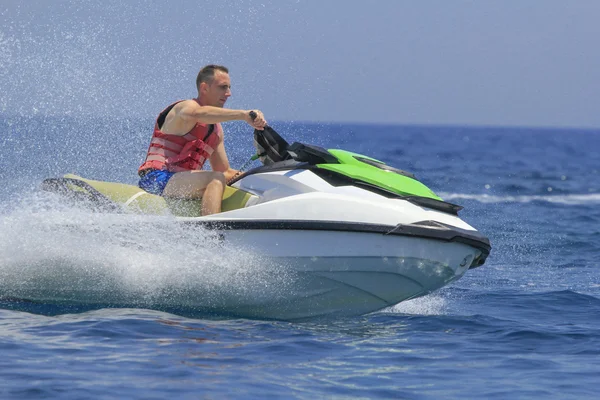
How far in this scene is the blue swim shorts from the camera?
20.0 feet

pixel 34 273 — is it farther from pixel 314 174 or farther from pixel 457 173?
pixel 457 173

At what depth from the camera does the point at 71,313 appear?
580 centimetres

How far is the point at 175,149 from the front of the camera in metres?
6.25

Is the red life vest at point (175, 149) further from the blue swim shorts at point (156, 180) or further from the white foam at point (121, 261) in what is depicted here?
the white foam at point (121, 261)

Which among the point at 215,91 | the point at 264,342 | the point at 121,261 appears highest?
the point at 215,91

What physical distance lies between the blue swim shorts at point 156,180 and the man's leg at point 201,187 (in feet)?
0.21

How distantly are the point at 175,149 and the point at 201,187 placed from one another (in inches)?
16.7

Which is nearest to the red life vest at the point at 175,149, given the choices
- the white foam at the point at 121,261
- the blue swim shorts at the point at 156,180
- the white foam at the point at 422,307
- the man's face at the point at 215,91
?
the blue swim shorts at the point at 156,180

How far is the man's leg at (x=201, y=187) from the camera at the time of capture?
5891mm

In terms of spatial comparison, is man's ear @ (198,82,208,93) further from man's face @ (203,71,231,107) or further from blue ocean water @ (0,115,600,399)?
blue ocean water @ (0,115,600,399)

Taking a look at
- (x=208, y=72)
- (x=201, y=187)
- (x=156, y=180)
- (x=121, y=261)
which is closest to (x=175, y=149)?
(x=156, y=180)

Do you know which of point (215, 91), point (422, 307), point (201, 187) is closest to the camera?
point (201, 187)

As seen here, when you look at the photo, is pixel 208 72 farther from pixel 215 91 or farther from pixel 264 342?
pixel 264 342

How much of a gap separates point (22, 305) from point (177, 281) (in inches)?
41.2
